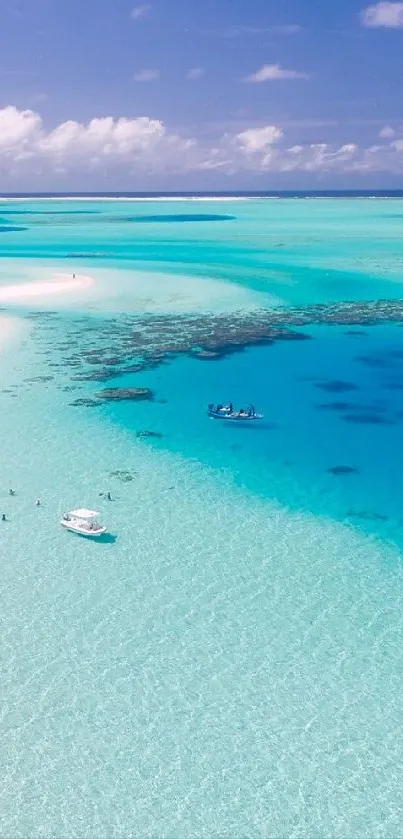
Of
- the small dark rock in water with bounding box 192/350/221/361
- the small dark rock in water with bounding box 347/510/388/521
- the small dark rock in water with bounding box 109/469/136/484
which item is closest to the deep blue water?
the small dark rock in water with bounding box 347/510/388/521

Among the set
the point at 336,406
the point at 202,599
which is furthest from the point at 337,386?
the point at 202,599

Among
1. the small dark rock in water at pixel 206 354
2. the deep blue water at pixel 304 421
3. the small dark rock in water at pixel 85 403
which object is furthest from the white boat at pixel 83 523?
the small dark rock in water at pixel 206 354

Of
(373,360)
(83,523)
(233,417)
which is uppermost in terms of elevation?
(373,360)

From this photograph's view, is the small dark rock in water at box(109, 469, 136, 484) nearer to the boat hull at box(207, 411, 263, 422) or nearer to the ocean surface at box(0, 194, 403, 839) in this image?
the ocean surface at box(0, 194, 403, 839)

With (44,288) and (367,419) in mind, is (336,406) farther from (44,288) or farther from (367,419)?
(44,288)

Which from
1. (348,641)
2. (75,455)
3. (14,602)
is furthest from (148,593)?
(75,455)

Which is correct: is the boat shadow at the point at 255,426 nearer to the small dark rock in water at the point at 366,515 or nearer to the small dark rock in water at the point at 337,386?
the small dark rock in water at the point at 337,386
